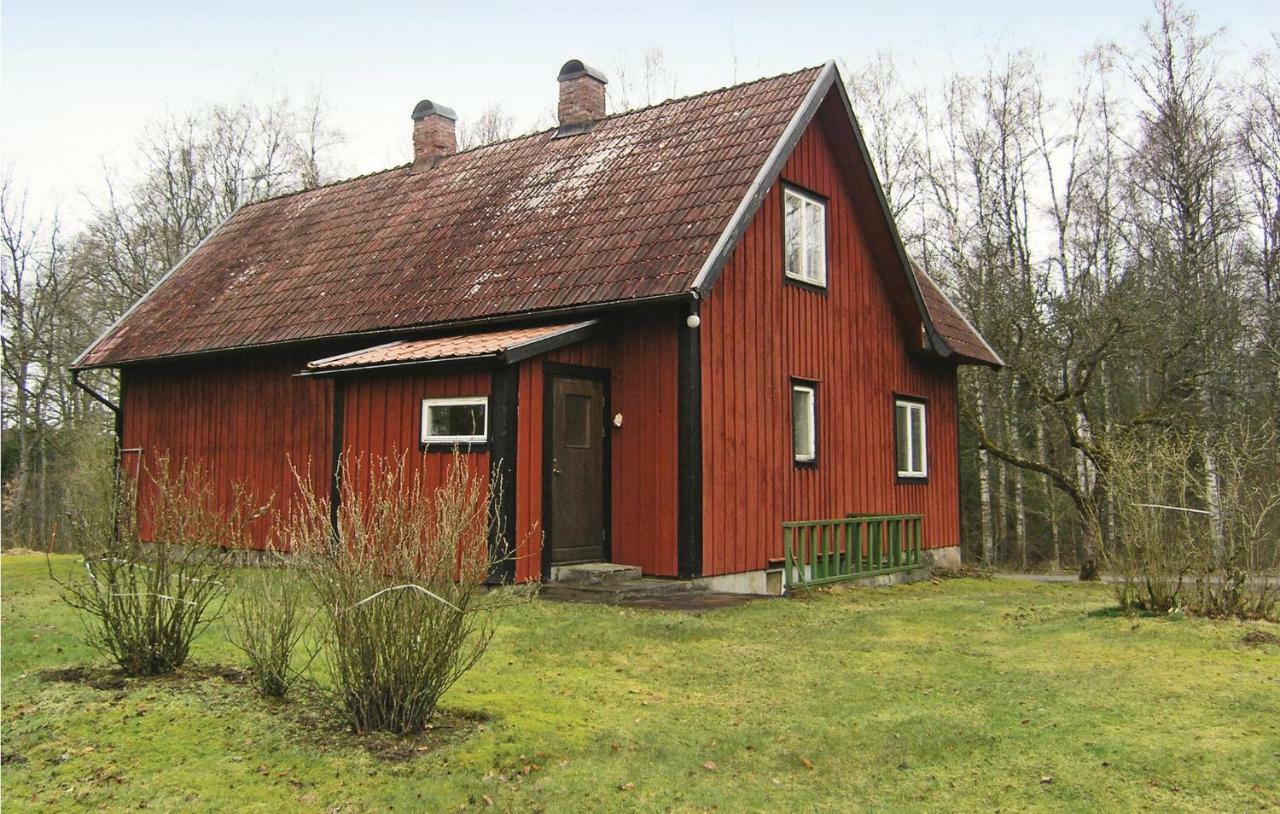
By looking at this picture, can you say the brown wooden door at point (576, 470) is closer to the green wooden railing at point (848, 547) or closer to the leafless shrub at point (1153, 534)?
the green wooden railing at point (848, 547)

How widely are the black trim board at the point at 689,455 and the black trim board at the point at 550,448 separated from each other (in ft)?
3.46

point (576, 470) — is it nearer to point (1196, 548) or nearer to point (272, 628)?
point (272, 628)

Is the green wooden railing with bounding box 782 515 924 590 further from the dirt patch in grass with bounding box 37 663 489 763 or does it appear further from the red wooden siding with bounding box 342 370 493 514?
the dirt patch in grass with bounding box 37 663 489 763

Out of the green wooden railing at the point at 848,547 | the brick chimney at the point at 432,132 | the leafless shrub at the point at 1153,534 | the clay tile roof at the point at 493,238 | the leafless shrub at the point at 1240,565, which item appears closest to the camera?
the leafless shrub at the point at 1240,565

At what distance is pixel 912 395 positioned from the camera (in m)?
17.1

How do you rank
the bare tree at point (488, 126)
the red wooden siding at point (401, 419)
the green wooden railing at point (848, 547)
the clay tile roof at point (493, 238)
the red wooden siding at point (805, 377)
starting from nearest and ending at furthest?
the red wooden siding at point (401, 419) → the red wooden siding at point (805, 377) → the clay tile roof at point (493, 238) → the green wooden railing at point (848, 547) → the bare tree at point (488, 126)

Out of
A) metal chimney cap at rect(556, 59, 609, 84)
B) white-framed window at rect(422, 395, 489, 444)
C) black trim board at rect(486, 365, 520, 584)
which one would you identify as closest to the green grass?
black trim board at rect(486, 365, 520, 584)

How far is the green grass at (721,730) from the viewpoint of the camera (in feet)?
17.4

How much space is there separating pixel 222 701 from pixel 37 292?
96.5 feet

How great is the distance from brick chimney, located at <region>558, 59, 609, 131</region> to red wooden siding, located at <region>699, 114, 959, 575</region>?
13.1ft

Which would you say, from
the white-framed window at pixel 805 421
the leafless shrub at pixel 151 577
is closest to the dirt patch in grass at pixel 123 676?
the leafless shrub at pixel 151 577

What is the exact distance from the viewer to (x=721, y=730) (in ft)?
21.3

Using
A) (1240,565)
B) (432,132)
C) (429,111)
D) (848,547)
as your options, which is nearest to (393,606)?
(1240,565)

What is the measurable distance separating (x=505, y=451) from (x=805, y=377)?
4780 mm
